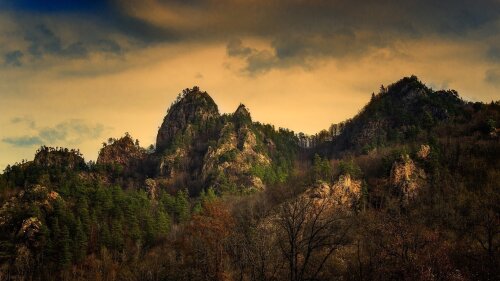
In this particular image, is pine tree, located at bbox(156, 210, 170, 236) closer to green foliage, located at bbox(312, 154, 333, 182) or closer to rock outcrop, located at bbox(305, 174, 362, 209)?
rock outcrop, located at bbox(305, 174, 362, 209)

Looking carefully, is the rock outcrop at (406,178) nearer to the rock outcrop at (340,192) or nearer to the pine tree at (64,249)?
the rock outcrop at (340,192)

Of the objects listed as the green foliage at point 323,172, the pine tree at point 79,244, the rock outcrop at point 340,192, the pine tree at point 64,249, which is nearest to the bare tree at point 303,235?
the rock outcrop at point 340,192

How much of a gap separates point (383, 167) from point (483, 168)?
32.3m

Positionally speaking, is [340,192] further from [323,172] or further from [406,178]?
[406,178]

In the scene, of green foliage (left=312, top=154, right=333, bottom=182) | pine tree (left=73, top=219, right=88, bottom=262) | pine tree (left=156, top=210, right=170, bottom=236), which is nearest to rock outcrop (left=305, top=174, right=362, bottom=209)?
green foliage (left=312, top=154, right=333, bottom=182)

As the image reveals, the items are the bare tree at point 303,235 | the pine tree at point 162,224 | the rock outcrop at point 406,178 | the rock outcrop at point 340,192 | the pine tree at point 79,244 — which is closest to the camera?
the bare tree at point 303,235

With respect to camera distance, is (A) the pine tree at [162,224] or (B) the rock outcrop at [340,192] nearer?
(A) the pine tree at [162,224]

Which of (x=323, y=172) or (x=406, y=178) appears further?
(x=323, y=172)

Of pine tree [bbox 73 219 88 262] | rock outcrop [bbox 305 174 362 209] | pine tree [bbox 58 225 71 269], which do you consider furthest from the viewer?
rock outcrop [bbox 305 174 362 209]

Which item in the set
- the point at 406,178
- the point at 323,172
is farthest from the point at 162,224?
the point at 406,178

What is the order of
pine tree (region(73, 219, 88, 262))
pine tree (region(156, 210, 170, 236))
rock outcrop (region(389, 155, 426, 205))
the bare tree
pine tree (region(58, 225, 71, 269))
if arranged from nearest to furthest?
the bare tree, pine tree (region(58, 225, 71, 269)), pine tree (region(73, 219, 88, 262)), rock outcrop (region(389, 155, 426, 205)), pine tree (region(156, 210, 170, 236))

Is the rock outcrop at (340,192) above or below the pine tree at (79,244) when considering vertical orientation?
above

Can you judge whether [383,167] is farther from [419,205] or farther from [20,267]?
[20,267]

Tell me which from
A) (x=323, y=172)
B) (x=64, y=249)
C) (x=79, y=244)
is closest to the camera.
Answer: (x=64, y=249)
